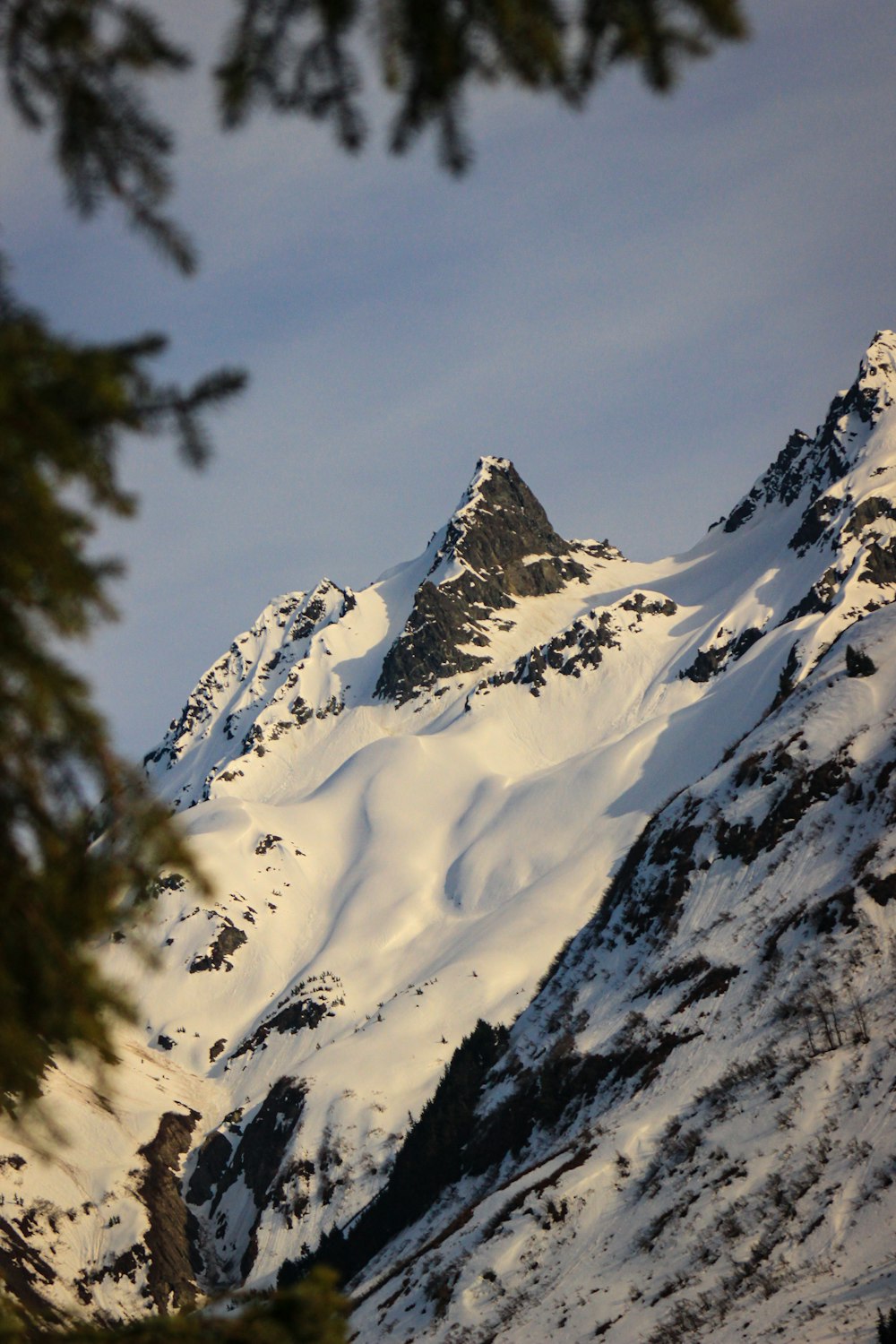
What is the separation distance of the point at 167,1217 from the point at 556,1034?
50630mm

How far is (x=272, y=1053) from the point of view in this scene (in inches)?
5084

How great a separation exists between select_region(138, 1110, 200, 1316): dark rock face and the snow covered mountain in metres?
0.35

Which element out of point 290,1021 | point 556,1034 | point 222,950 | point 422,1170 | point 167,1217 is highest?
point 222,950

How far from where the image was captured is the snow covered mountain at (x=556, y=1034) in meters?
37.1

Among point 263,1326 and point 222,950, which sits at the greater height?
point 222,950

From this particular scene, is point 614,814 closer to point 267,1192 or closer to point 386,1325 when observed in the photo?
point 267,1192

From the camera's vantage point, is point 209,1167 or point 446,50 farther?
point 209,1167

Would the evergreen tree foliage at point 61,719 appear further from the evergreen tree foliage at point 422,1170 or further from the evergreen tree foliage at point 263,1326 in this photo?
the evergreen tree foliage at point 422,1170

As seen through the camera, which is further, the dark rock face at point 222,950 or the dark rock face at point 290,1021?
the dark rock face at point 222,950

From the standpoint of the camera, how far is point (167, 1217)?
96750mm

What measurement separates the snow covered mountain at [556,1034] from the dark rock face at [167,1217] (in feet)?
1.14

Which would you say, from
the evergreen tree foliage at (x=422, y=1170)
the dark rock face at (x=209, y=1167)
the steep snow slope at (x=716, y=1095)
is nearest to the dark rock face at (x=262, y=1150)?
the dark rock face at (x=209, y=1167)

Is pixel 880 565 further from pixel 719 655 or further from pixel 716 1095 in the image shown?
pixel 716 1095

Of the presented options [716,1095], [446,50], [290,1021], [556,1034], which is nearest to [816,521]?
[290,1021]
